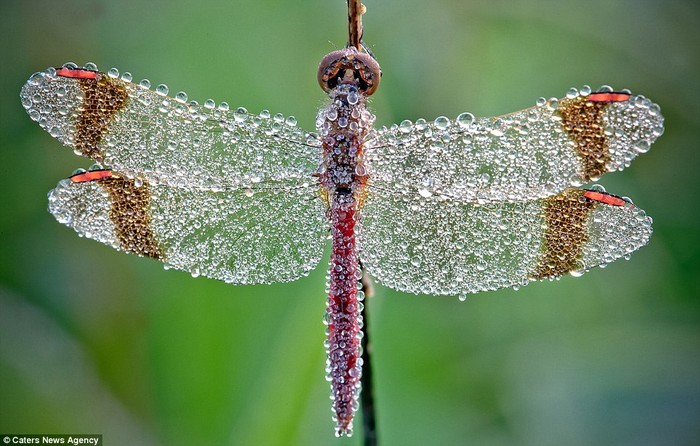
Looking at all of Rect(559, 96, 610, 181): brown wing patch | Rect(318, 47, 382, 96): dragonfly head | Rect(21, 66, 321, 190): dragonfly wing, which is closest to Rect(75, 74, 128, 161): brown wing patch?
Rect(21, 66, 321, 190): dragonfly wing

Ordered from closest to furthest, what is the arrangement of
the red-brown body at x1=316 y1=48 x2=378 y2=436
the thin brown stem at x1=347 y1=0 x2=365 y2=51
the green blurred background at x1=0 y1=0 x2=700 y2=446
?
the thin brown stem at x1=347 y1=0 x2=365 y2=51, the red-brown body at x1=316 y1=48 x2=378 y2=436, the green blurred background at x1=0 y1=0 x2=700 y2=446

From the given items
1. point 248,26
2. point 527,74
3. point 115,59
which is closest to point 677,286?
point 527,74

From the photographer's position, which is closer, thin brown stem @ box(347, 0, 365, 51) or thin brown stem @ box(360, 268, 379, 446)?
thin brown stem @ box(347, 0, 365, 51)

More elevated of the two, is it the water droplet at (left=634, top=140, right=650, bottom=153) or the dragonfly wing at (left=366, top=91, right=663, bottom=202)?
the dragonfly wing at (left=366, top=91, right=663, bottom=202)

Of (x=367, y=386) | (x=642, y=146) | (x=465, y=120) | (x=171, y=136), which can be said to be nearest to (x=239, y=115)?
(x=171, y=136)

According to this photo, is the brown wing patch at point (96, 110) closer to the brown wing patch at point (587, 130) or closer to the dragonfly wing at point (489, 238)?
the dragonfly wing at point (489, 238)

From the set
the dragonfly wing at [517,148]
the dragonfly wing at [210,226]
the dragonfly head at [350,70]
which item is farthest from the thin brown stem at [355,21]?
the dragonfly wing at [210,226]

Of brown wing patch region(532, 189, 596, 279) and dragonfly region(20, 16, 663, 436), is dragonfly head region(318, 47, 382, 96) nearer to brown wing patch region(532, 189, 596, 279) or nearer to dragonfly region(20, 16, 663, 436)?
dragonfly region(20, 16, 663, 436)
